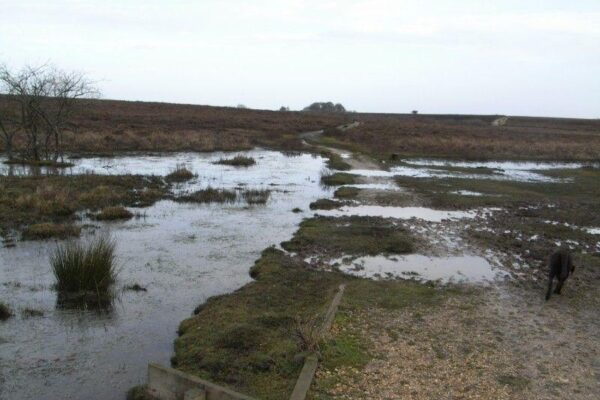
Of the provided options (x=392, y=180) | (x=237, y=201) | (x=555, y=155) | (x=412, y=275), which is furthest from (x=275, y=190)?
(x=555, y=155)

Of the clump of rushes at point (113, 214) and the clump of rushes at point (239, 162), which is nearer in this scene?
the clump of rushes at point (113, 214)

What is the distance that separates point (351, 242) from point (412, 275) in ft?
9.18

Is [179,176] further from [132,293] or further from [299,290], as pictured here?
[299,290]

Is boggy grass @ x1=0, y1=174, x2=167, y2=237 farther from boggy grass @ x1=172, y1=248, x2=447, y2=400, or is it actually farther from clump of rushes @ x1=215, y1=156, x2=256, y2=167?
clump of rushes @ x1=215, y1=156, x2=256, y2=167

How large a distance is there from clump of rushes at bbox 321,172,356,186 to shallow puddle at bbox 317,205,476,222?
5768mm

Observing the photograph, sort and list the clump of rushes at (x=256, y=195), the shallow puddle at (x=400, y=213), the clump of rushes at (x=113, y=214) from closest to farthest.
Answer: the clump of rushes at (x=113, y=214) < the shallow puddle at (x=400, y=213) < the clump of rushes at (x=256, y=195)

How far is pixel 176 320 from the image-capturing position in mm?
9180

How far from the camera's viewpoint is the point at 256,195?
2175 centimetres

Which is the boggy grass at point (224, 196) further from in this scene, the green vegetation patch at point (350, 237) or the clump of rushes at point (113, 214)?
the green vegetation patch at point (350, 237)

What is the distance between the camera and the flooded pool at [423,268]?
1191 centimetres

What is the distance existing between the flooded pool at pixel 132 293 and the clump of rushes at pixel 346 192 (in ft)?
4.54

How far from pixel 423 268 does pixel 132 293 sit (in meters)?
6.64

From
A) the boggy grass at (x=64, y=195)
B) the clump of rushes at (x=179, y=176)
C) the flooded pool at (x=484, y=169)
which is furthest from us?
the flooded pool at (x=484, y=169)

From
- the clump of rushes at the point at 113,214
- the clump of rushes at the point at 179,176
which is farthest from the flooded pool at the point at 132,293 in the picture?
the clump of rushes at the point at 179,176
